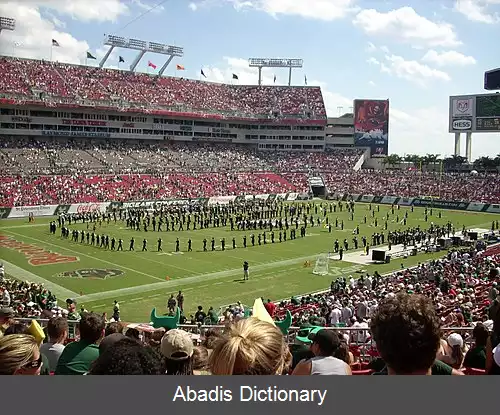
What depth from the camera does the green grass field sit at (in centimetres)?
1770

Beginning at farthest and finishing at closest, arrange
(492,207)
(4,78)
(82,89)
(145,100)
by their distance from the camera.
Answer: (145,100), (82,89), (4,78), (492,207)

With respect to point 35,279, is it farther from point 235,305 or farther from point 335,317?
point 335,317

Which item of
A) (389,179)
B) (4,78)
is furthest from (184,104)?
(389,179)

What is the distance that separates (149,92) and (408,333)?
64.2 metres

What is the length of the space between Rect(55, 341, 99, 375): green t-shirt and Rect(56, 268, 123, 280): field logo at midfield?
55.9 feet

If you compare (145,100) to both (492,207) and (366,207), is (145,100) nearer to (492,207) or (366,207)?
(366,207)

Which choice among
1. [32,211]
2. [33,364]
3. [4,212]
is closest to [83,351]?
[33,364]

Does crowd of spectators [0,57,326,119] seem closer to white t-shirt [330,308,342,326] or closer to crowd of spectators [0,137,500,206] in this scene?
crowd of spectators [0,137,500,206]

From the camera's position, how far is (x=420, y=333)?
210 centimetres

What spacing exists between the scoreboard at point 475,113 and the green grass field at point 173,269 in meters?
30.1

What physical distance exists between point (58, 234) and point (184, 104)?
3764 cm

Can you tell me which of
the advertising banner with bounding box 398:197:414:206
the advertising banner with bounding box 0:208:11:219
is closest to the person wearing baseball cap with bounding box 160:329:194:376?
the advertising banner with bounding box 0:208:11:219

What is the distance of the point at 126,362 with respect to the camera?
6.68 feet

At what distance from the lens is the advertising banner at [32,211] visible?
3606cm
